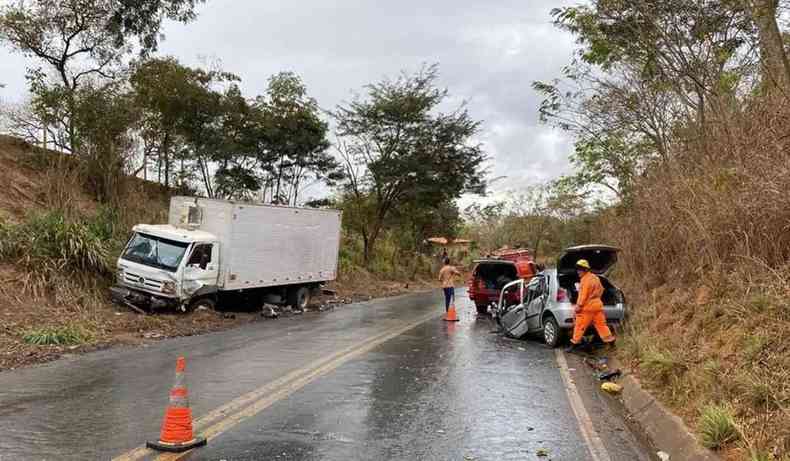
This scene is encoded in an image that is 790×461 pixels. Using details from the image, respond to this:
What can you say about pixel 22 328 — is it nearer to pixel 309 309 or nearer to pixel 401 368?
pixel 401 368

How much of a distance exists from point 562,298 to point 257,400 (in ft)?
23.1

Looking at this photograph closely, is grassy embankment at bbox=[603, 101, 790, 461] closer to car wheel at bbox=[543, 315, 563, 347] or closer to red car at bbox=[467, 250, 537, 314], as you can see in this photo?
car wheel at bbox=[543, 315, 563, 347]

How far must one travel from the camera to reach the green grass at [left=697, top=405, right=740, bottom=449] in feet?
18.2

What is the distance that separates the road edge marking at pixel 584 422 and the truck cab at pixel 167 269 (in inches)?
392

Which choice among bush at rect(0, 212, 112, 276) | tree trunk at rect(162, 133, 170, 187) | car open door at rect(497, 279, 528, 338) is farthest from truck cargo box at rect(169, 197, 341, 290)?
tree trunk at rect(162, 133, 170, 187)

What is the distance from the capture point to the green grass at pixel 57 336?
39.9 feet

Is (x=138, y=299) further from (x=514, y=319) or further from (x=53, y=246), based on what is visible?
(x=514, y=319)

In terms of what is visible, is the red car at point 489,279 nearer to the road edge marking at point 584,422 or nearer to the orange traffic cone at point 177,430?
the road edge marking at point 584,422

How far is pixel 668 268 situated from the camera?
506 inches

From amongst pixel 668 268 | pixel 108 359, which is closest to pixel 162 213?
pixel 108 359

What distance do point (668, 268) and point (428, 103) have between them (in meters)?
26.0

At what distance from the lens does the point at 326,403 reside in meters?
7.54

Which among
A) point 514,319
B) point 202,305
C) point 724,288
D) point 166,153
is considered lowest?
point 202,305

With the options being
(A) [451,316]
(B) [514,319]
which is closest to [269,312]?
(A) [451,316]
